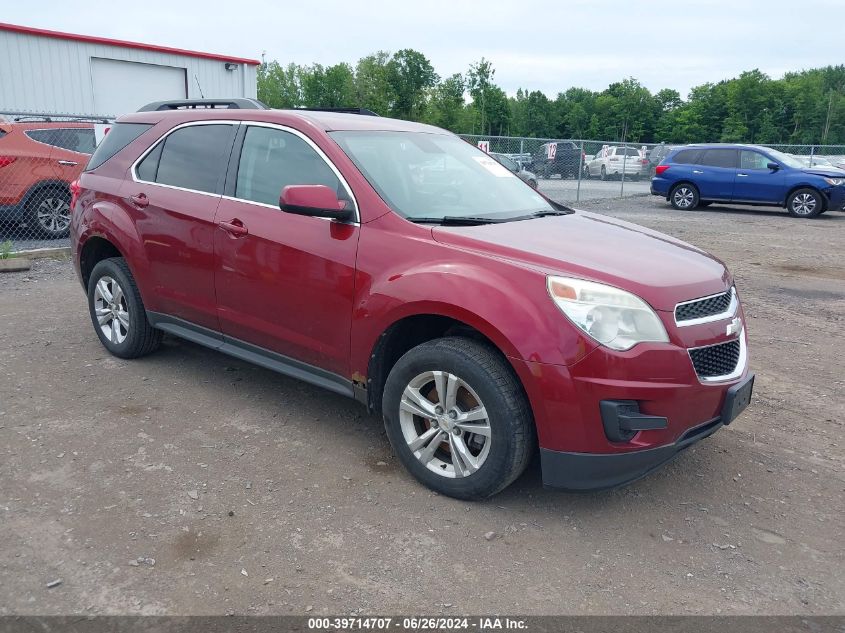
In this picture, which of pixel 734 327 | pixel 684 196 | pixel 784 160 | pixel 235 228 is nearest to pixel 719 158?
pixel 684 196

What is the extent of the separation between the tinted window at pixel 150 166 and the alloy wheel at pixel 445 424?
260 centimetres

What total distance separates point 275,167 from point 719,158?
16201 mm

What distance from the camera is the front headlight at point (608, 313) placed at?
3012 mm

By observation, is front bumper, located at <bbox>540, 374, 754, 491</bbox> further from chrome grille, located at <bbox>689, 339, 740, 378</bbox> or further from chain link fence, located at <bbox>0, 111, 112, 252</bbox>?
chain link fence, located at <bbox>0, 111, 112, 252</bbox>

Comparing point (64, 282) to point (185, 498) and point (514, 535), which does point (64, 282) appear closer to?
point (185, 498)

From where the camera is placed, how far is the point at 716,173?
17891 millimetres

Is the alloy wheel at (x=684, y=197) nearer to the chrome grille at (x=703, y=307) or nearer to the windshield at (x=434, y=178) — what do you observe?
the windshield at (x=434, y=178)

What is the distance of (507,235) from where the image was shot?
3541 millimetres

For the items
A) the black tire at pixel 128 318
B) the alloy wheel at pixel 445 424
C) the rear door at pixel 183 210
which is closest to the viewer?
the alloy wheel at pixel 445 424

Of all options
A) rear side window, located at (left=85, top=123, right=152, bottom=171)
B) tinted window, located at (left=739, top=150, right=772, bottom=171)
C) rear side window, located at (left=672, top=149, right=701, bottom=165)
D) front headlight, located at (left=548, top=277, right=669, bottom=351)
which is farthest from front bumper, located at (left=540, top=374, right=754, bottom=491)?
rear side window, located at (left=672, top=149, right=701, bottom=165)

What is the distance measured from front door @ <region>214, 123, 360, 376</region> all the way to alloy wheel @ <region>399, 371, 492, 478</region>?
0.51 m

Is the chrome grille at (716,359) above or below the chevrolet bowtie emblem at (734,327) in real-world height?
below

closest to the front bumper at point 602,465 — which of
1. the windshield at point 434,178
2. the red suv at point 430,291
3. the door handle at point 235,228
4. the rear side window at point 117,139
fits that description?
the red suv at point 430,291

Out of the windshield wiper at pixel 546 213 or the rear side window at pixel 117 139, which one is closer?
the windshield wiper at pixel 546 213
